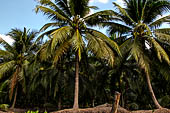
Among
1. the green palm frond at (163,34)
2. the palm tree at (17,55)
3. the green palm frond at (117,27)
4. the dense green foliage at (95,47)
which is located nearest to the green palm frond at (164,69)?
the dense green foliage at (95,47)

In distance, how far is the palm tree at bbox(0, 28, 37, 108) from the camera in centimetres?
1356

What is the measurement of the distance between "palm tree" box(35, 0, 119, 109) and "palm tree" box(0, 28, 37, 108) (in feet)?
17.1

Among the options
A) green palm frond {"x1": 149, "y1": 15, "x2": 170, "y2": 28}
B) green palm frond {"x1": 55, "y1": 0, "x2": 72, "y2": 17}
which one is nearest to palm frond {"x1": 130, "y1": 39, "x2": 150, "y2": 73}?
green palm frond {"x1": 149, "y1": 15, "x2": 170, "y2": 28}

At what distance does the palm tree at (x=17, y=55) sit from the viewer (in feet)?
44.5

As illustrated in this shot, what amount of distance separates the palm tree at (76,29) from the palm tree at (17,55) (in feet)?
17.1

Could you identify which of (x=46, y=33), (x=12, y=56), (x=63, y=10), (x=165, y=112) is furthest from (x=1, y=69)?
(x=165, y=112)

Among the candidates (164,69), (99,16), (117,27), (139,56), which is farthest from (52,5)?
(164,69)

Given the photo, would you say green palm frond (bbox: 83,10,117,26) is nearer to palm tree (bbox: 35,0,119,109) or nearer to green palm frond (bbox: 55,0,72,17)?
palm tree (bbox: 35,0,119,109)

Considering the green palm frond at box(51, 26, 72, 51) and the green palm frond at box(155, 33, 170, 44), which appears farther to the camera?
the green palm frond at box(155, 33, 170, 44)

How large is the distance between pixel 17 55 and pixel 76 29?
722 centimetres

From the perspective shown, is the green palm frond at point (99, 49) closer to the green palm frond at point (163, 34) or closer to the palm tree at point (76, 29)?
the palm tree at point (76, 29)

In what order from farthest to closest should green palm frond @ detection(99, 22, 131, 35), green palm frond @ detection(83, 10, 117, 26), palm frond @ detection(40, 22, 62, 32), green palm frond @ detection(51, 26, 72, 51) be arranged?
green palm frond @ detection(99, 22, 131, 35), green palm frond @ detection(83, 10, 117, 26), palm frond @ detection(40, 22, 62, 32), green palm frond @ detection(51, 26, 72, 51)

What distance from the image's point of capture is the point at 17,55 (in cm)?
1451

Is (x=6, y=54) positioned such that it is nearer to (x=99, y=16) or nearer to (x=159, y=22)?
(x=99, y=16)
